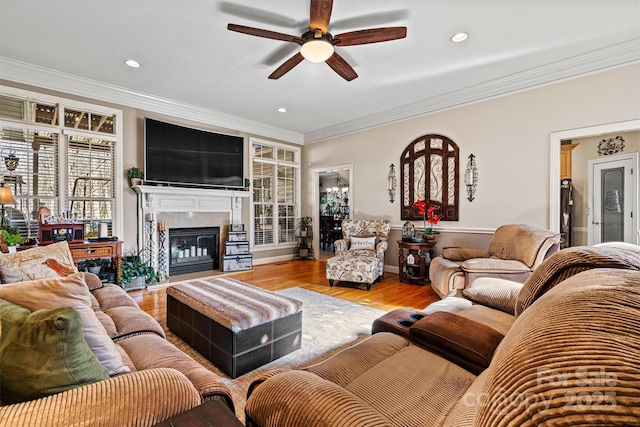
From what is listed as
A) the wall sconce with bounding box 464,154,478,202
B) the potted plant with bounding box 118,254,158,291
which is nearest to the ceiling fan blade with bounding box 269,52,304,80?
the wall sconce with bounding box 464,154,478,202

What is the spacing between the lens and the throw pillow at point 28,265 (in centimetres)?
181

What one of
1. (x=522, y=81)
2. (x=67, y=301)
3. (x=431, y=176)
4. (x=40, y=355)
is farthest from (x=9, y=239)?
(x=522, y=81)

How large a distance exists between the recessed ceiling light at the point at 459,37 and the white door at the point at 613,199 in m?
3.84

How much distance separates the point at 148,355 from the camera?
130cm

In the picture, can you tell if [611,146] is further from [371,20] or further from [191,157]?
[191,157]

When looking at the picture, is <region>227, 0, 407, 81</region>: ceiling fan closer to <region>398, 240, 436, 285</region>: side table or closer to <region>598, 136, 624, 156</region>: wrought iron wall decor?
<region>398, 240, 436, 285</region>: side table

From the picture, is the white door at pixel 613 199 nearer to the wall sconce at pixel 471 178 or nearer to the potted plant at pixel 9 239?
the wall sconce at pixel 471 178

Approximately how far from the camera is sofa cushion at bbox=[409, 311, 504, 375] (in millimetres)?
1222

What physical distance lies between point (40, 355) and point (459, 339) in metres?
1.54

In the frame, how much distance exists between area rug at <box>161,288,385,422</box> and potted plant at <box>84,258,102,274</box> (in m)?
1.76

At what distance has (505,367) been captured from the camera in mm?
433

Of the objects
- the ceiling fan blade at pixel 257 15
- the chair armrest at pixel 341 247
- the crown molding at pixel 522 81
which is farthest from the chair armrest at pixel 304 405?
the crown molding at pixel 522 81

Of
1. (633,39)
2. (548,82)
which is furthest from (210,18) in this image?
(633,39)

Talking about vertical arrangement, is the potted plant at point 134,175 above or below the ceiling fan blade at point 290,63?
below
